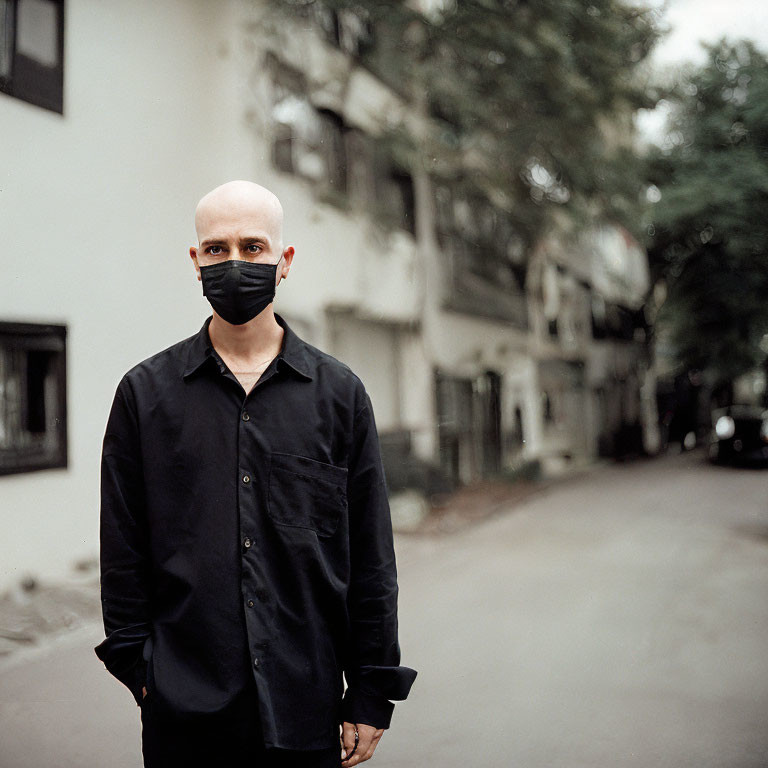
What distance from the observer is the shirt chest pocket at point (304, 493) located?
1.81 meters

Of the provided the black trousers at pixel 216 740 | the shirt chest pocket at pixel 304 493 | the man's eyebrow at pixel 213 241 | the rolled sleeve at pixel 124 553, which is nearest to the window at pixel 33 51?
the man's eyebrow at pixel 213 241

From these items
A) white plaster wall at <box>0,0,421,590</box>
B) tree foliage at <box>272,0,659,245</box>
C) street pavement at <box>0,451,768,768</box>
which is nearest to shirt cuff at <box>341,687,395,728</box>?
street pavement at <box>0,451,768,768</box>

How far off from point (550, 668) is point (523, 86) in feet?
27.1

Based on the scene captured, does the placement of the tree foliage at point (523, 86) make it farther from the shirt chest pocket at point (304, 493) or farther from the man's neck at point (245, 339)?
the shirt chest pocket at point (304, 493)

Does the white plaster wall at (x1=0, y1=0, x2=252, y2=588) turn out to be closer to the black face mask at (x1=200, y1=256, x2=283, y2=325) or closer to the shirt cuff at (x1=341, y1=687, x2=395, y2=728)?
the black face mask at (x1=200, y1=256, x2=283, y2=325)

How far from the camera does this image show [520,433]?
56.3ft

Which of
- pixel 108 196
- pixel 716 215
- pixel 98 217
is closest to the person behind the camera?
pixel 98 217

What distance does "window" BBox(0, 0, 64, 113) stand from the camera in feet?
18.9

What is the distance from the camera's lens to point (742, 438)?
1538 centimetres

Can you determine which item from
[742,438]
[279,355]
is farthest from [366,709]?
[742,438]

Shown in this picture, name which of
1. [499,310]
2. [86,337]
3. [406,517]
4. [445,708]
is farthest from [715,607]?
[499,310]

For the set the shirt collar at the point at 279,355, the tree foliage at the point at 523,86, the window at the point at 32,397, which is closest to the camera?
the shirt collar at the point at 279,355

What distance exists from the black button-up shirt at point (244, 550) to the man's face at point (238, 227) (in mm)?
213

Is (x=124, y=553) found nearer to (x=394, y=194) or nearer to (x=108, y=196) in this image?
(x=108, y=196)
